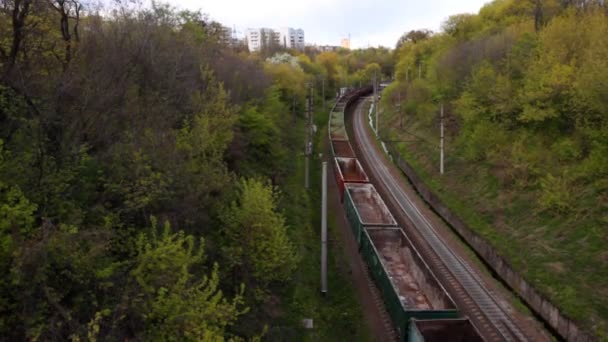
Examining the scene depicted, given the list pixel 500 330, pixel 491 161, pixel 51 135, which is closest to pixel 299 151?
pixel 491 161

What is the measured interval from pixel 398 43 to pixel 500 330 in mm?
115962

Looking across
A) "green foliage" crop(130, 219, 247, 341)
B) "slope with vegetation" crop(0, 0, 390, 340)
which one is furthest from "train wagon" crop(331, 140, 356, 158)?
"green foliage" crop(130, 219, 247, 341)

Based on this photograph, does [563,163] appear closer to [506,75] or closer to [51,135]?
[506,75]

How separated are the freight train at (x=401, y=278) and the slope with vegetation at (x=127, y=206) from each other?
2094 mm

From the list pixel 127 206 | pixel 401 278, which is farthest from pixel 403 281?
pixel 127 206

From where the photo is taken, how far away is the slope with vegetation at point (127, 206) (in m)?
8.98

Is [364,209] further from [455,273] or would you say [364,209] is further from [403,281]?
[403,281]

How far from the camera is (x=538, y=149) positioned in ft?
95.5

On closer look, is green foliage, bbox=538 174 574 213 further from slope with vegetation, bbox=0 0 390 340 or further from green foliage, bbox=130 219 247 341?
green foliage, bbox=130 219 247 341

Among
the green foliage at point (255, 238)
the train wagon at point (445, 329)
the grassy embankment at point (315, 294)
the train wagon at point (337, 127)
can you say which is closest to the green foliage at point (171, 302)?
the green foliage at point (255, 238)

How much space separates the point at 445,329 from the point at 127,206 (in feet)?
34.8

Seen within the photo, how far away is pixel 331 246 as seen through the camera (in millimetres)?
25047

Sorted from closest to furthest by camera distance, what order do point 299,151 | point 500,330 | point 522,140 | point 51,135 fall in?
point 51,135 → point 500,330 → point 522,140 → point 299,151

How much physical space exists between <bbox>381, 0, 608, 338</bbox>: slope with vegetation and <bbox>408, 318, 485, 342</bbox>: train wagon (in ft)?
18.0
